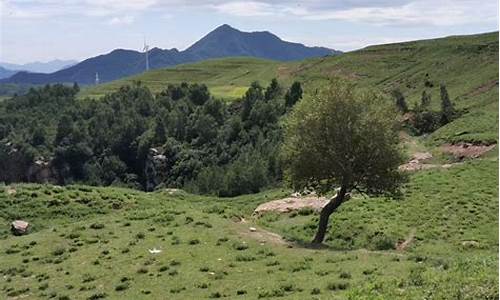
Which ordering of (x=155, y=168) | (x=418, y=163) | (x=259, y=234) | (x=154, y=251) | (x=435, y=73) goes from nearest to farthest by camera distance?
(x=154, y=251)
(x=259, y=234)
(x=418, y=163)
(x=435, y=73)
(x=155, y=168)

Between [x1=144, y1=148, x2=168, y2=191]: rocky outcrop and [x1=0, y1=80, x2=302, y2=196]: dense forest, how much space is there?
0.69 feet

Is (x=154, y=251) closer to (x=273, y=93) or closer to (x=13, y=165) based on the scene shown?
(x=273, y=93)

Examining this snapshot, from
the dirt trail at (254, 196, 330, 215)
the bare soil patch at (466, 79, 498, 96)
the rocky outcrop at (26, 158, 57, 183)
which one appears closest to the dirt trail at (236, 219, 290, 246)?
the dirt trail at (254, 196, 330, 215)

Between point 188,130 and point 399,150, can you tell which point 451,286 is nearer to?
point 399,150

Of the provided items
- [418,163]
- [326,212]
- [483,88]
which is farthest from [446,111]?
[326,212]

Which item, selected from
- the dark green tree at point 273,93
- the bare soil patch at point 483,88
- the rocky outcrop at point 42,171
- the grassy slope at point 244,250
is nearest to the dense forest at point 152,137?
the dark green tree at point 273,93

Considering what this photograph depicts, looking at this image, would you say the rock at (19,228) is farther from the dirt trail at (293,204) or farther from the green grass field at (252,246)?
the dirt trail at (293,204)

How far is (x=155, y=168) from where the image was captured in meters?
130

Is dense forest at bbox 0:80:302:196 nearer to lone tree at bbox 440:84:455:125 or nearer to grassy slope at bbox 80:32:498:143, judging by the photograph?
grassy slope at bbox 80:32:498:143

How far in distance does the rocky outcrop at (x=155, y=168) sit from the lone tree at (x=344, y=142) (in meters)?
95.2

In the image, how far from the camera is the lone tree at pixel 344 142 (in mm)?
33500

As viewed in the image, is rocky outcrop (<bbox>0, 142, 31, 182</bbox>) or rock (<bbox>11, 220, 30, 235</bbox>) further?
rocky outcrop (<bbox>0, 142, 31, 182</bbox>)

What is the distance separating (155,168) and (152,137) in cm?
1327

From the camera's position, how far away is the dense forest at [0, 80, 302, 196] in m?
119
